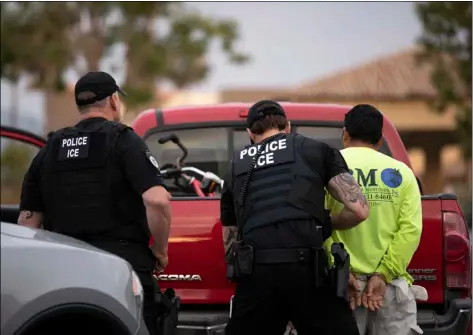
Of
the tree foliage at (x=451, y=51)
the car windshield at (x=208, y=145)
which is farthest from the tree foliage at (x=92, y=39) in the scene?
the car windshield at (x=208, y=145)

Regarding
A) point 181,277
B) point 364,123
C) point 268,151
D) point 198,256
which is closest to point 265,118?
point 268,151

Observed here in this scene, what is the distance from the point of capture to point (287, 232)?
5020 millimetres

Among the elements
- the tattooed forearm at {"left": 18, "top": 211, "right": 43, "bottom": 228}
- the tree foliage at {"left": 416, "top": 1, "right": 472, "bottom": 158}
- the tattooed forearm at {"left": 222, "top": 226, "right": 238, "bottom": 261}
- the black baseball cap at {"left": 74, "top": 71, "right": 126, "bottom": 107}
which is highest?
the tree foliage at {"left": 416, "top": 1, "right": 472, "bottom": 158}

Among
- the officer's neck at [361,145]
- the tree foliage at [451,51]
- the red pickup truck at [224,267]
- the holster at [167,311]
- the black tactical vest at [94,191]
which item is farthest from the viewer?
the tree foliage at [451,51]

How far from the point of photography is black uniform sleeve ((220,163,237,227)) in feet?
17.4

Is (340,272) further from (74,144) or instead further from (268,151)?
(74,144)

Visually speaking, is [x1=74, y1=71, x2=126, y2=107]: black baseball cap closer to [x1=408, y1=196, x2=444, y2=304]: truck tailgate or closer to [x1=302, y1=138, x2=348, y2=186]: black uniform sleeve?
[x1=302, y1=138, x2=348, y2=186]: black uniform sleeve

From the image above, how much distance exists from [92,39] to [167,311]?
3192cm

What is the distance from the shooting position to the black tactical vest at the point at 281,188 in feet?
16.5

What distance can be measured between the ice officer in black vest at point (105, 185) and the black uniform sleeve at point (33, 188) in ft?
0.08

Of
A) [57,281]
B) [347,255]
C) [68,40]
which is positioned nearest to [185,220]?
[347,255]

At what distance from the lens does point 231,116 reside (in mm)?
7074

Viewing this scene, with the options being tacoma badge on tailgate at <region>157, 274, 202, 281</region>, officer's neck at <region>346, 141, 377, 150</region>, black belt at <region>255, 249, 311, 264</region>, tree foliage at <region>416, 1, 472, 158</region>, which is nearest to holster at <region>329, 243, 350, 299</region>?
black belt at <region>255, 249, 311, 264</region>

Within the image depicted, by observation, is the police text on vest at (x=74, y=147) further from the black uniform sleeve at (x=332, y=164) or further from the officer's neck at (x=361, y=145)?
the officer's neck at (x=361, y=145)
